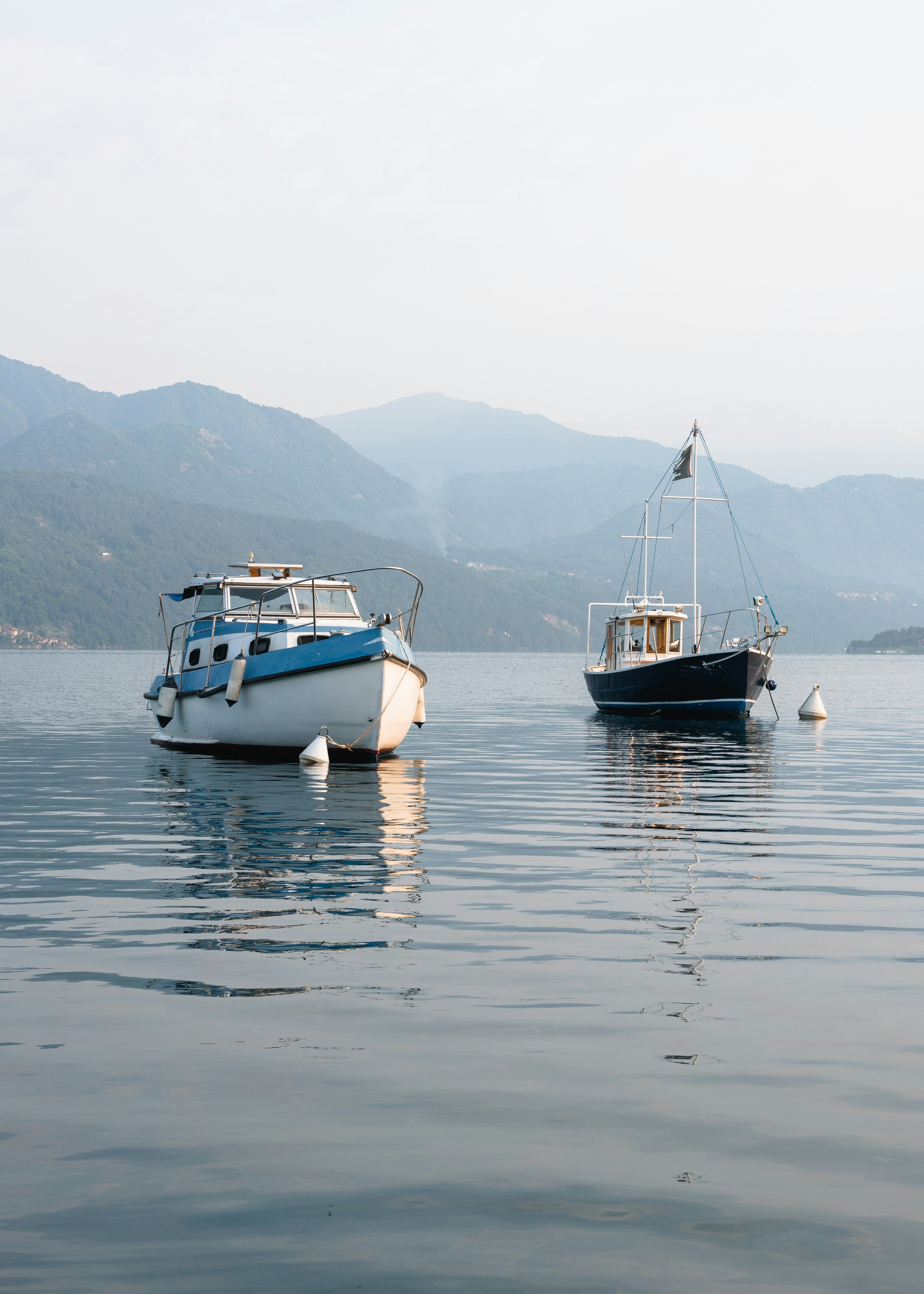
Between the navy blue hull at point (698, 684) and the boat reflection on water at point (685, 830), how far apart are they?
7.55 meters

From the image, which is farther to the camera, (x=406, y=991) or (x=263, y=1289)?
(x=406, y=991)

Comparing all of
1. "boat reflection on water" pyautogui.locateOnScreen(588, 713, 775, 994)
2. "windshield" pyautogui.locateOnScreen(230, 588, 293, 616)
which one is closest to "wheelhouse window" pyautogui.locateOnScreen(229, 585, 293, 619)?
"windshield" pyautogui.locateOnScreen(230, 588, 293, 616)

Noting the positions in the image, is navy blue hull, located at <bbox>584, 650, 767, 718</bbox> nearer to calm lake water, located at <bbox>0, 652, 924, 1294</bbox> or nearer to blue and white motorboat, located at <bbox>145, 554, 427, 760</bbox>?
blue and white motorboat, located at <bbox>145, 554, 427, 760</bbox>

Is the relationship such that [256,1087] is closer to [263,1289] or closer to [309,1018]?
[309,1018]

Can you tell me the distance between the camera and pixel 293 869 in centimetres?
1505

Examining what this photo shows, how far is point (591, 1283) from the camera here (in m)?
5.02

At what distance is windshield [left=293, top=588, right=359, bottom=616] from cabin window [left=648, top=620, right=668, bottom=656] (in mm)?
21687

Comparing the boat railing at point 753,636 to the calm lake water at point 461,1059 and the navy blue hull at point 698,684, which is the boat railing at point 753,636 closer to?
the navy blue hull at point 698,684

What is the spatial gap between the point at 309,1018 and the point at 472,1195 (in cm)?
303

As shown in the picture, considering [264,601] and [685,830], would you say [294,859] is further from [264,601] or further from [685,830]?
[264,601]

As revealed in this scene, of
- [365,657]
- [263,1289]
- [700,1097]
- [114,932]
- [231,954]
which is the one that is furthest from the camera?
[365,657]

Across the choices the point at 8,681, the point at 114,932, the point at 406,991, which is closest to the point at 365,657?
the point at 114,932

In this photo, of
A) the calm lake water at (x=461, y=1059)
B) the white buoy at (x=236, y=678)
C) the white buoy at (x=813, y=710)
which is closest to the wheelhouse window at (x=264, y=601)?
the white buoy at (x=236, y=678)

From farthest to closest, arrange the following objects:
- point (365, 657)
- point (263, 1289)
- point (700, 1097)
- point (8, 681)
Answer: point (8, 681), point (365, 657), point (700, 1097), point (263, 1289)
